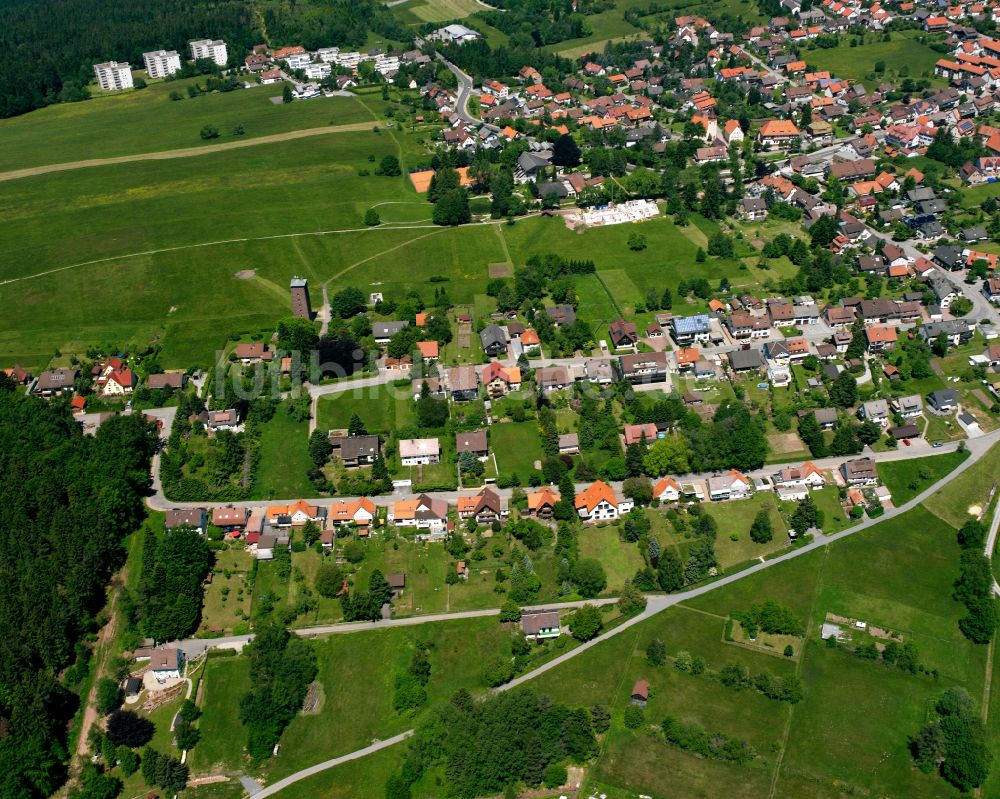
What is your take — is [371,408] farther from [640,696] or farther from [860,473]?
[860,473]

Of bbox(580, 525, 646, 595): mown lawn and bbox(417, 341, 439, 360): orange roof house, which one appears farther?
bbox(417, 341, 439, 360): orange roof house

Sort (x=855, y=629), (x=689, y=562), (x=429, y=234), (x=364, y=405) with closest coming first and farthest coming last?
(x=855, y=629)
(x=689, y=562)
(x=364, y=405)
(x=429, y=234)

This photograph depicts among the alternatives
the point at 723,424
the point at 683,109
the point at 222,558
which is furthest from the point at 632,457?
the point at 683,109

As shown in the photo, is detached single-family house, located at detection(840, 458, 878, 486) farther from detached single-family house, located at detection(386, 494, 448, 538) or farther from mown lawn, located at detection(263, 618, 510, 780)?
detached single-family house, located at detection(386, 494, 448, 538)

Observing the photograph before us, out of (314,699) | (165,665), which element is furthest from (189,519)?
(314,699)

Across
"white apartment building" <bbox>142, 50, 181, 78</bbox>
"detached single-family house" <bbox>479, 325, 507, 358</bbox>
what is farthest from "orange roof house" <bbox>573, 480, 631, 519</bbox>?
"white apartment building" <bbox>142, 50, 181, 78</bbox>

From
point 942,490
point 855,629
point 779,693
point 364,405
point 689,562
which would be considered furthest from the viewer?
point 364,405

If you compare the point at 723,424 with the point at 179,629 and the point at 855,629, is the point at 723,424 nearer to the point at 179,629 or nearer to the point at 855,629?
the point at 855,629
